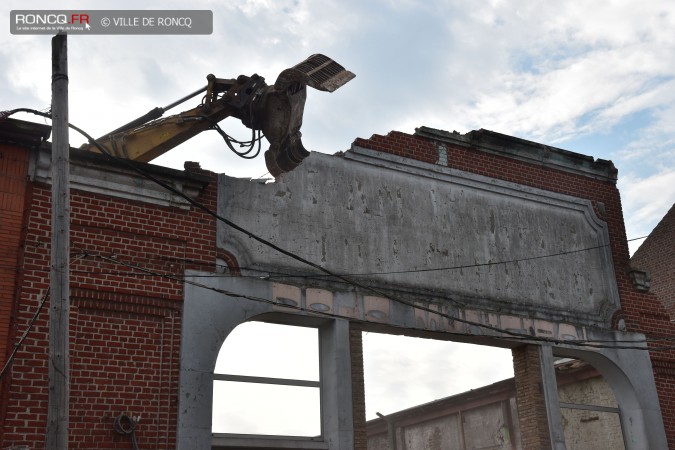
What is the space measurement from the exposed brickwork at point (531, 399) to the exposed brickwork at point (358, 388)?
3152 millimetres

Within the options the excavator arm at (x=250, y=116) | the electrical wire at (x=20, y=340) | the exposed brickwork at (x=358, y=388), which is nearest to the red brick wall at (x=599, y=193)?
the excavator arm at (x=250, y=116)

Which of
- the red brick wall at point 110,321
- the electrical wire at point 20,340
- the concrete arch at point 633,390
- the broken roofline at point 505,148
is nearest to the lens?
the electrical wire at point 20,340

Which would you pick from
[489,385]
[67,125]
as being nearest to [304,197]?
[67,125]

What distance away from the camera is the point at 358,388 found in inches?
428

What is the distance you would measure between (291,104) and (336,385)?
3.98 metres

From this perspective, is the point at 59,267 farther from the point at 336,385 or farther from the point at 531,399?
the point at 531,399

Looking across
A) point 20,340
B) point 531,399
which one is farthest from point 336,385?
point 20,340

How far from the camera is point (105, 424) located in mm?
8922

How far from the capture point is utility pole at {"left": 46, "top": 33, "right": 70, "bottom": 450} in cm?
627

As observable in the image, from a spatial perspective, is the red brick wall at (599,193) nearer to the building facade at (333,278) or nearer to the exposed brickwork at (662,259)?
the building facade at (333,278)

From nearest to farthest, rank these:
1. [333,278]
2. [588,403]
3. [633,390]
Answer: [333,278]
[633,390]
[588,403]

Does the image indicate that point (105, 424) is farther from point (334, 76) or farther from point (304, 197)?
point (334, 76)

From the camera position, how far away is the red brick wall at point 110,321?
8.71m

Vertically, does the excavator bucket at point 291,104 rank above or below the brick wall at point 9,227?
above
